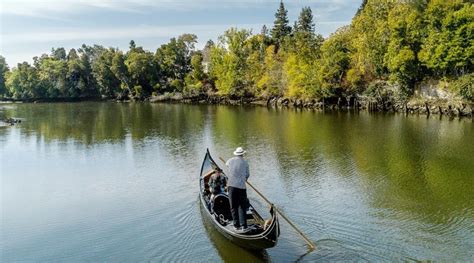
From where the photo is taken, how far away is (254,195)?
19.8 meters

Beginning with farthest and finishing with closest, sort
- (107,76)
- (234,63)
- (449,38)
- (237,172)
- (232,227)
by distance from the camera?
(107,76) < (234,63) < (449,38) < (232,227) < (237,172)

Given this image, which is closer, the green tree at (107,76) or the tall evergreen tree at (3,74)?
the green tree at (107,76)

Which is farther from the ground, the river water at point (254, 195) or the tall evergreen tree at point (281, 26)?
the tall evergreen tree at point (281, 26)

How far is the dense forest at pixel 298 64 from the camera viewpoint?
159 ft

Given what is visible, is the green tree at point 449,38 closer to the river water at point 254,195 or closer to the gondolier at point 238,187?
the river water at point 254,195

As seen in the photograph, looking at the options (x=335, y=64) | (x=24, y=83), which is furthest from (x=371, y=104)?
(x=24, y=83)

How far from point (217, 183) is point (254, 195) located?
286 centimetres

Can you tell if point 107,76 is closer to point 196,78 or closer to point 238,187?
point 196,78

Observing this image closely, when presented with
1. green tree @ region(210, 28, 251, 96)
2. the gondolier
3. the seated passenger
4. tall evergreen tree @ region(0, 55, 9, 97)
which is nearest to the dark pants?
the gondolier

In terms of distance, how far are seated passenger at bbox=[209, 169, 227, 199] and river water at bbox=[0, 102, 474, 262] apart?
1.33 m

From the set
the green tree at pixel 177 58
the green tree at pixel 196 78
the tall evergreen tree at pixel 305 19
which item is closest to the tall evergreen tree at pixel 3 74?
the green tree at pixel 177 58

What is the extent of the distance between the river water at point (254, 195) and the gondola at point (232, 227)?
0.55 m

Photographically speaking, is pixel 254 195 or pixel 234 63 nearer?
pixel 254 195

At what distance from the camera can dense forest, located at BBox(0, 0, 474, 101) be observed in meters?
48.3
